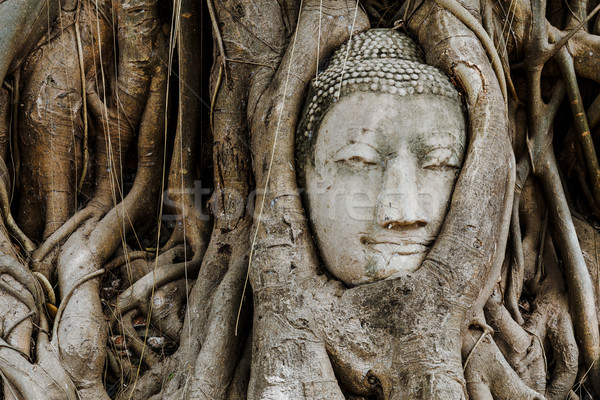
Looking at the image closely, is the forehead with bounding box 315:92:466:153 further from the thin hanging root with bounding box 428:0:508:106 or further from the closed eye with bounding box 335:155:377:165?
the thin hanging root with bounding box 428:0:508:106

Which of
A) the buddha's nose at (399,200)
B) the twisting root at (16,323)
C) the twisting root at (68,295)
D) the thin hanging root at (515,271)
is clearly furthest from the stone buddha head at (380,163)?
the twisting root at (16,323)

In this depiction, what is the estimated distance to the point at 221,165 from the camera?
9.73 ft

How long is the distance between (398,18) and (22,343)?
2038 mm

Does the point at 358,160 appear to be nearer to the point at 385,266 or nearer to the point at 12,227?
the point at 385,266

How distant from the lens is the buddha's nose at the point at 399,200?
2.38 meters

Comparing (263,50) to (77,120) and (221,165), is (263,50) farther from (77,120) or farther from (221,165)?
(77,120)

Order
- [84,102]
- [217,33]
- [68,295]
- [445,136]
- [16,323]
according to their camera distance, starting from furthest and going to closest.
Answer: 1. [84,102]
2. [217,33]
3. [68,295]
4. [16,323]
5. [445,136]

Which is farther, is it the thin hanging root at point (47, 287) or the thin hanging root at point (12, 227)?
the thin hanging root at point (12, 227)

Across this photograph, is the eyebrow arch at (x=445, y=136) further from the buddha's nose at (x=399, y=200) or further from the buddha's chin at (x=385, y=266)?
the buddha's chin at (x=385, y=266)

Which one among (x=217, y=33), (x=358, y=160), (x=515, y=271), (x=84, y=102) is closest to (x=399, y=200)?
(x=358, y=160)

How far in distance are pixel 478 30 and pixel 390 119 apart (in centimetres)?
57

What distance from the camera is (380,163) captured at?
8.11 ft

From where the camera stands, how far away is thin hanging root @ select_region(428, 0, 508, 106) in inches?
106

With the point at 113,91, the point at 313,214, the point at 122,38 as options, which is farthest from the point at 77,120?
the point at 313,214
